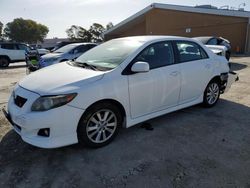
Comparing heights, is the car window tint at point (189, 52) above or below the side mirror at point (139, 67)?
above

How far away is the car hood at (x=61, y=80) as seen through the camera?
2893 mm

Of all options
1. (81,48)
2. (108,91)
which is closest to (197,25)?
(81,48)

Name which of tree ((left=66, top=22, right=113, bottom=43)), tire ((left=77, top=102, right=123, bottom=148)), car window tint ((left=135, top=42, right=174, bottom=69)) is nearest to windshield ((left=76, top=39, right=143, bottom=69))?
car window tint ((left=135, top=42, right=174, bottom=69))

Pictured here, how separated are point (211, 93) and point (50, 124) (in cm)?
346

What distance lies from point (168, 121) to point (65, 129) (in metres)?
2.06

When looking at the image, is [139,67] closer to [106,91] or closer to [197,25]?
[106,91]

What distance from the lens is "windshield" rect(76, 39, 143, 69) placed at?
139 inches

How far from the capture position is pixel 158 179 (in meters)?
2.61

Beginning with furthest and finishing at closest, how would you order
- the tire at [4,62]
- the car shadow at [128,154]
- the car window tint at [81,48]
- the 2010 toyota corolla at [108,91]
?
1. the tire at [4,62]
2. the car window tint at [81,48]
3. the 2010 toyota corolla at [108,91]
4. the car shadow at [128,154]

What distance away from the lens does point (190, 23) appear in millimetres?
22766

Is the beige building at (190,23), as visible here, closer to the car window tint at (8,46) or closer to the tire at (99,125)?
the car window tint at (8,46)

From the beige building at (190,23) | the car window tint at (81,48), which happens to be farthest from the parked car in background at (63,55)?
the beige building at (190,23)

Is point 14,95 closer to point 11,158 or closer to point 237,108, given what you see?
point 11,158

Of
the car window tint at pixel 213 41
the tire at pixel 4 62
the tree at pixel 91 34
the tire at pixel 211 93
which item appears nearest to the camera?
the tire at pixel 211 93
